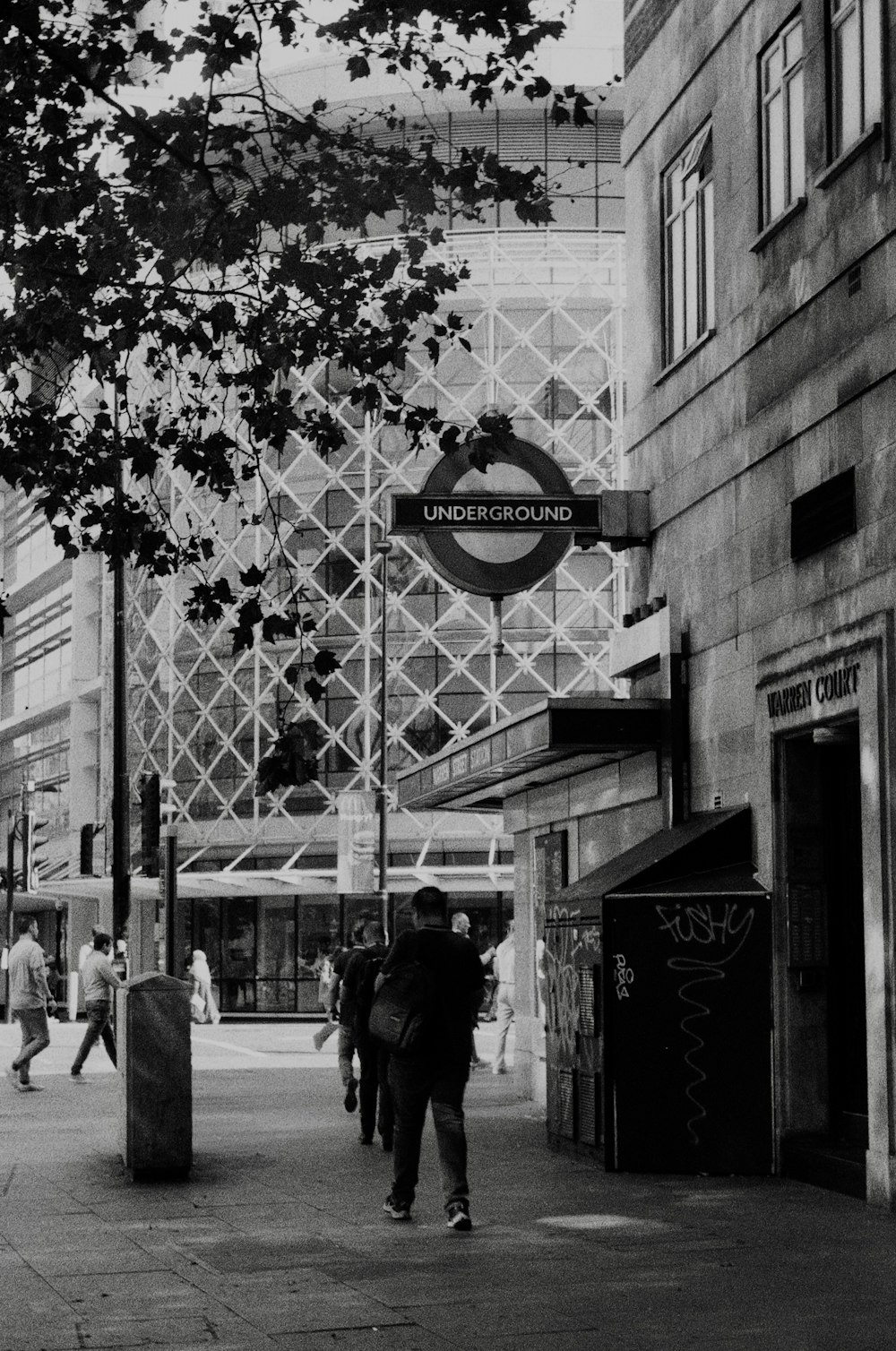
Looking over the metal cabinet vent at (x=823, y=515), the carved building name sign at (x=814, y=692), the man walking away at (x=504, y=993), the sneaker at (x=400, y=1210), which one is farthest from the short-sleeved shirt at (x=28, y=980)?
the metal cabinet vent at (x=823, y=515)

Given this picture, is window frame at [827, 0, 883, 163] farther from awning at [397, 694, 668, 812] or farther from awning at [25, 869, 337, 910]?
awning at [25, 869, 337, 910]

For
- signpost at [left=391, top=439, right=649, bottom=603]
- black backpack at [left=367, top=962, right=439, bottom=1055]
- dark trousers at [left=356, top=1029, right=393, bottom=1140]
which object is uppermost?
signpost at [left=391, top=439, right=649, bottom=603]

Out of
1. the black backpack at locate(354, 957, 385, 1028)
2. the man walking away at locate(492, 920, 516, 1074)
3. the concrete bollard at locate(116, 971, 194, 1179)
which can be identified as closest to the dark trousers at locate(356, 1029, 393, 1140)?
the black backpack at locate(354, 957, 385, 1028)

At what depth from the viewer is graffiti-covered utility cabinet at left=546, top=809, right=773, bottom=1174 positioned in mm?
13016

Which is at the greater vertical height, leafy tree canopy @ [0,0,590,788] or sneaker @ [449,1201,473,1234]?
leafy tree canopy @ [0,0,590,788]

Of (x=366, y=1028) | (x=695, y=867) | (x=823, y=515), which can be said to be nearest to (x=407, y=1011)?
(x=695, y=867)

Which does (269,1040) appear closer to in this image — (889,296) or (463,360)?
→ (463,360)

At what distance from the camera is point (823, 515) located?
12609mm

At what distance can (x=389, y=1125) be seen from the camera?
47.3 feet

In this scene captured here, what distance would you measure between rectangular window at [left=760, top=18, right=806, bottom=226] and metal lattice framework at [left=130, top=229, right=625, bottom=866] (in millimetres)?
30009

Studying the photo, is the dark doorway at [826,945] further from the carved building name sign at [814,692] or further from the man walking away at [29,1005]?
the man walking away at [29,1005]

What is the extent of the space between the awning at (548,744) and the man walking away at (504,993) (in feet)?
10.2

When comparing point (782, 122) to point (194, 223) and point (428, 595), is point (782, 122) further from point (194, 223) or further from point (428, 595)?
point (428, 595)

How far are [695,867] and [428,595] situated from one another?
3328 cm
